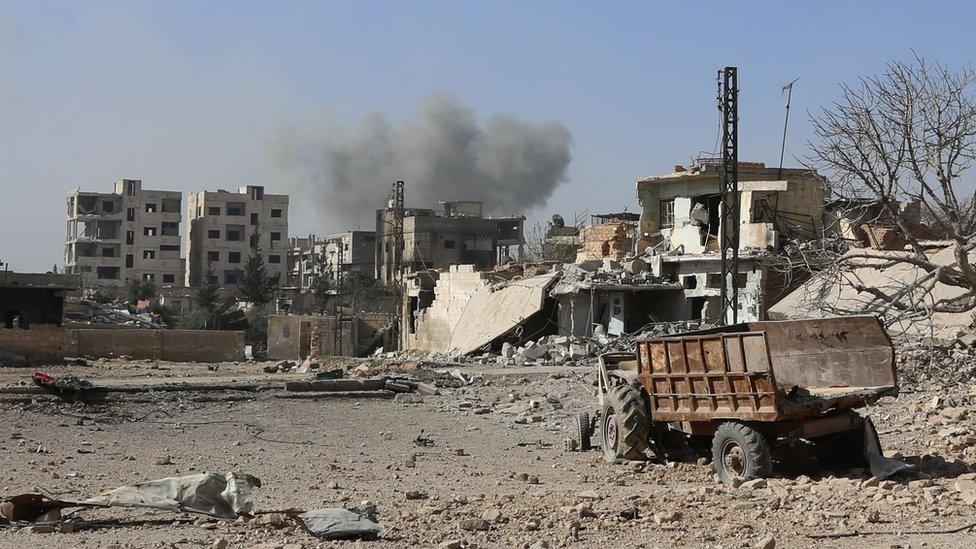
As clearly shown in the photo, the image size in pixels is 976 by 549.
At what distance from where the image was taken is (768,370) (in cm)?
1258

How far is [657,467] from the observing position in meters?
14.8

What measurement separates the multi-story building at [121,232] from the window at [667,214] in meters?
69.4

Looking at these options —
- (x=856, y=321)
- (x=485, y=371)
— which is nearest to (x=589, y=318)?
(x=485, y=371)

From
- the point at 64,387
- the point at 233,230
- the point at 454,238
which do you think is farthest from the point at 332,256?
the point at 64,387

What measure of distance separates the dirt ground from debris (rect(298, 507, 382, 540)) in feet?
0.45

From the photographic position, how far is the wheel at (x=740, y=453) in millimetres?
12703

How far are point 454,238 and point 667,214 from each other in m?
43.8

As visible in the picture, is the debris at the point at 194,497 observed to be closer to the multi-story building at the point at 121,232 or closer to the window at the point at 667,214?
the window at the point at 667,214

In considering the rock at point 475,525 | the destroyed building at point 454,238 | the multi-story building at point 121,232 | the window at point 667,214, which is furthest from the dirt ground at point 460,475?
the multi-story building at point 121,232

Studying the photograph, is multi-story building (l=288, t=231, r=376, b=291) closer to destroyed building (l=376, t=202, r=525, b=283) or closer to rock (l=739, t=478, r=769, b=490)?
destroyed building (l=376, t=202, r=525, b=283)

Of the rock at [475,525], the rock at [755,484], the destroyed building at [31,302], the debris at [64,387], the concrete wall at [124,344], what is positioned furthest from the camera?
the destroyed building at [31,302]

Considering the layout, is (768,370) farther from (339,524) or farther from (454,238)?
(454,238)

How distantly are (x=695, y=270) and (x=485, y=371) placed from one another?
40.6ft

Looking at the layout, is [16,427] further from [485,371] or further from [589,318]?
[589,318]
